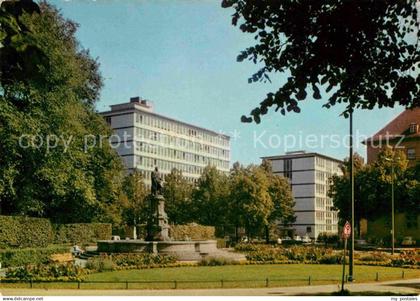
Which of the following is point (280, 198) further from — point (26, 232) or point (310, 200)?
point (26, 232)

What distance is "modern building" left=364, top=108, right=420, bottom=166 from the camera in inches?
582

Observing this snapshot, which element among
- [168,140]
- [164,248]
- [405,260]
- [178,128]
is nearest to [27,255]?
[168,140]

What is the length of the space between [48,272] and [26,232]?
6.35 meters

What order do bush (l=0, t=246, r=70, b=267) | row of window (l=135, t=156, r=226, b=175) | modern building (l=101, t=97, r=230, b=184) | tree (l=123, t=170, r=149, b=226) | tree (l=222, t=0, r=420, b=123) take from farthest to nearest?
tree (l=123, t=170, r=149, b=226)
row of window (l=135, t=156, r=226, b=175)
bush (l=0, t=246, r=70, b=267)
modern building (l=101, t=97, r=230, b=184)
tree (l=222, t=0, r=420, b=123)

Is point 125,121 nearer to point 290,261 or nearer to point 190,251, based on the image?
point 190,251

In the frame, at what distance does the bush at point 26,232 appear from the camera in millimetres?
18656

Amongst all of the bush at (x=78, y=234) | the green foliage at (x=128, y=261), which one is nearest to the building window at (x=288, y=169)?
the green foliage at (x=128, y=261)

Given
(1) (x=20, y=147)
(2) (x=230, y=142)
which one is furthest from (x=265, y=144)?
(1) (x=20, y=147)

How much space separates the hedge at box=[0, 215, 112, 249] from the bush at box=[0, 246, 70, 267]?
0.97m

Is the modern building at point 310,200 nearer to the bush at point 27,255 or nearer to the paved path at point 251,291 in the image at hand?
the bush at point 27,255

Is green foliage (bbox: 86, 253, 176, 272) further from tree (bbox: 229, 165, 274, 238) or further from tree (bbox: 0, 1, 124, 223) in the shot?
tree (bbox: 229, 165, 274, 238)

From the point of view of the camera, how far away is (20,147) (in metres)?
16.2

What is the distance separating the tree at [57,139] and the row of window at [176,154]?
196 centimetres

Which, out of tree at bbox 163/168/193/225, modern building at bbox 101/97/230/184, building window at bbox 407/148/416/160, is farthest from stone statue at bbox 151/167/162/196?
building window at bbox 407/148/416/160
